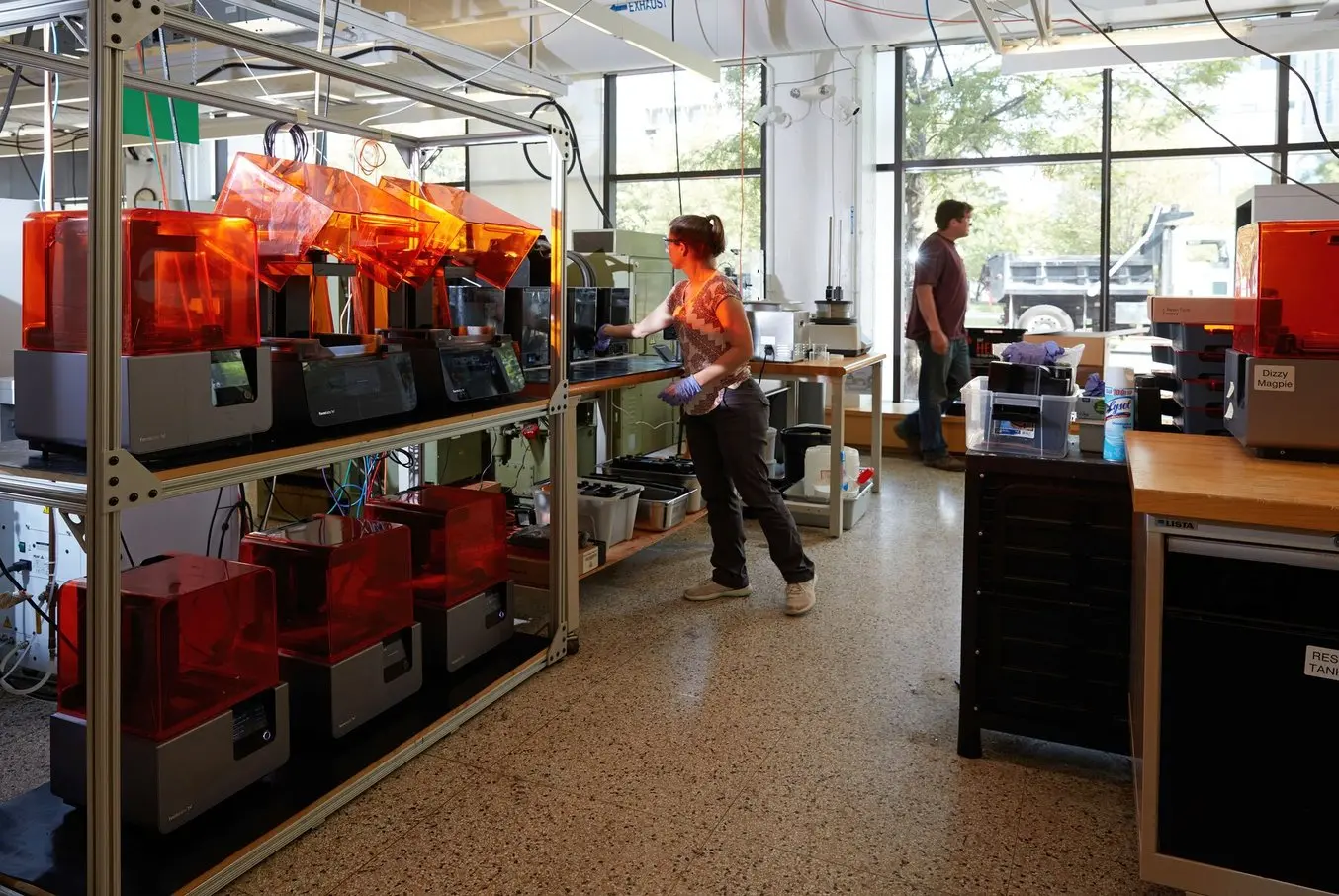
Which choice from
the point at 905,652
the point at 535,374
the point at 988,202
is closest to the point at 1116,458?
the point at 905,652

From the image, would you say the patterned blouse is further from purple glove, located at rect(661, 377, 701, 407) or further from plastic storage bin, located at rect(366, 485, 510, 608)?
plastic storage bin, located at rect(366, 485, 510, 608)

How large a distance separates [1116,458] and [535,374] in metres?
1.66

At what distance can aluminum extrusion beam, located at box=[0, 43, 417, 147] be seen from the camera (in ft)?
6.23

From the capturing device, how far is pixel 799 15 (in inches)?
248

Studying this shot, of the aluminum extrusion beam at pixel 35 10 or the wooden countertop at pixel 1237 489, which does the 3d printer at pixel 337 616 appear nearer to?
the aluminum extrusion beam at pixel 35 10

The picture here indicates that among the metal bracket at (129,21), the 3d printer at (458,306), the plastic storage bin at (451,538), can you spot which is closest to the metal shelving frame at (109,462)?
the metal bracket at (129,21)

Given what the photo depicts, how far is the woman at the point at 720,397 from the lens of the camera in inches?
128

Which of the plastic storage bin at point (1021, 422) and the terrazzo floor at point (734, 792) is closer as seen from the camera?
the terrazzo floor at point (734, 792)

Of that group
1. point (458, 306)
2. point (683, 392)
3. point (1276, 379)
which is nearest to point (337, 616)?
point (458, 306)

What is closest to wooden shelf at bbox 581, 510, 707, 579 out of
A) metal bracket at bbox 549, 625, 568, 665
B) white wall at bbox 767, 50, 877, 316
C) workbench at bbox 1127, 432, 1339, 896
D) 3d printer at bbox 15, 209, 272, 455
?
metal bracket at bbox 549, 625, 568, 665

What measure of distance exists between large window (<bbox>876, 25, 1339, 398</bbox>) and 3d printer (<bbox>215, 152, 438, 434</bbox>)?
551cm

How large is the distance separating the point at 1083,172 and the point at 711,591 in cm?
489

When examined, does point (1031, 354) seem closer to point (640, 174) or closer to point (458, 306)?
point (458, 306)

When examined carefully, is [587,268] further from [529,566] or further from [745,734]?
[745,734]
